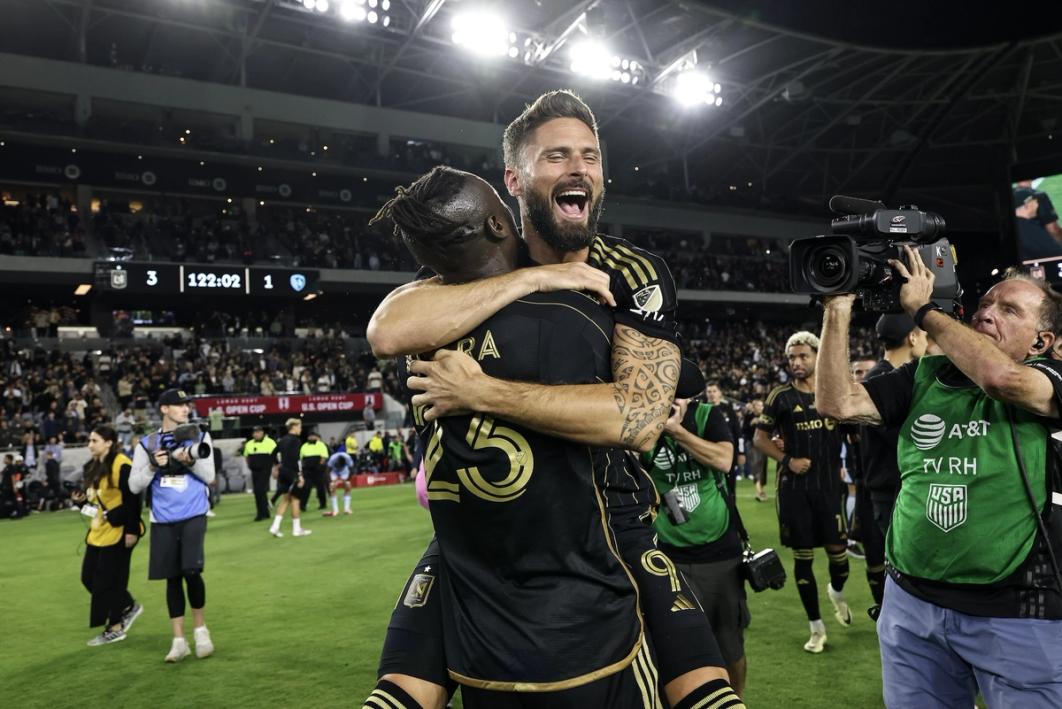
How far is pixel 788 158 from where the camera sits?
4675 centimetres

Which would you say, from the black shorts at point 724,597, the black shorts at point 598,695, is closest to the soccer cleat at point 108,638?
the black shorts at point 724,597

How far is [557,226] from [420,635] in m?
1.31

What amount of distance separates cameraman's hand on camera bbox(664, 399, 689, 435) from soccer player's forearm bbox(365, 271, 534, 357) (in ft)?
9.89

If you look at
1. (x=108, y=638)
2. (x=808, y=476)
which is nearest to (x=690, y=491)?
(x=808, y=476)

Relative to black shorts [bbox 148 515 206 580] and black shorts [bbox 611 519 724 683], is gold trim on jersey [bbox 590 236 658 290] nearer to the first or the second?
black shorts [bbox 611 519 724 683]

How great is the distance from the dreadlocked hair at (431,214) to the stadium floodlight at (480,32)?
2924 cm

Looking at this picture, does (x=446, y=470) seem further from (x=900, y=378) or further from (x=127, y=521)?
(x=127, y=521)

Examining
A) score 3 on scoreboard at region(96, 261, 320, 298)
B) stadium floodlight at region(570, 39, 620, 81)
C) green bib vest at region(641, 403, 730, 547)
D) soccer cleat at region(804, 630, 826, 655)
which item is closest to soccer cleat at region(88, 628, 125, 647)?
green bib vest at region(641, 403, 730, 547)

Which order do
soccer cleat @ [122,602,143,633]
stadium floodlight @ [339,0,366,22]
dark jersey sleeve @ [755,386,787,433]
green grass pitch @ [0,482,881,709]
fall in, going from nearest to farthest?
green grass pitch @ [0,482,881,709]
dark jersey sleeve @ [755,386,787,433]
soccer cleat @ [122,602,143,633]
stadium floodlight @ [339,0,366,22]

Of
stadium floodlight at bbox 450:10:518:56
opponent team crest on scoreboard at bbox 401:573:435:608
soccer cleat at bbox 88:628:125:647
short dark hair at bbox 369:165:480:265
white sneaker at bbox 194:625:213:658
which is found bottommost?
soccer cleat at bbox 88:628:125:647

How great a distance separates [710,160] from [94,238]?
33.3 metres

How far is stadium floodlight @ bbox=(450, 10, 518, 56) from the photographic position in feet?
95.4

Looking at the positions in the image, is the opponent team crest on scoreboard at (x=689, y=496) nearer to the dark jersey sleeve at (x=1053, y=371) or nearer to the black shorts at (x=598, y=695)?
the dark jersey sleeve at (x=1053, y=371)

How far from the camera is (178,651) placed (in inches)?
282
